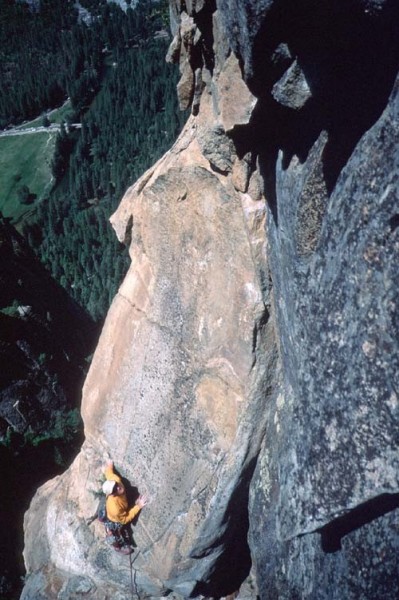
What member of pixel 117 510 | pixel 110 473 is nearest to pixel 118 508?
pixel 117 510

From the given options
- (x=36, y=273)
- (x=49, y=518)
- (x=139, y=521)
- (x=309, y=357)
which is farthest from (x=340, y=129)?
(x=36, y=273)

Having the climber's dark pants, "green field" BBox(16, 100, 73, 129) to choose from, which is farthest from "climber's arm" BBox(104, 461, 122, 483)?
"green field" BBox(16, 100, 73, 129)

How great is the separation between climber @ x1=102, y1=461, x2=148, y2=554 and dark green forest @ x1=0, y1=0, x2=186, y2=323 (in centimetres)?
1326

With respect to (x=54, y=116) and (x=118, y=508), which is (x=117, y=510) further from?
(x=54, y=116)

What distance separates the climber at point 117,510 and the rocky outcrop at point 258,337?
169mm

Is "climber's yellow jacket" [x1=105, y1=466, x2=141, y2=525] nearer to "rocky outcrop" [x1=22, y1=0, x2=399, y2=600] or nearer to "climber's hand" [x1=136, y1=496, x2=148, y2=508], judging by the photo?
"climber's hand" [x1=136, y1=496, x2=148, y2=508]

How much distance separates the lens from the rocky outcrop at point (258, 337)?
120 inches

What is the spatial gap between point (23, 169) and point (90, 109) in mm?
6452

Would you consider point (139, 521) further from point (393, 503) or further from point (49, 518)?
point (393, 503)

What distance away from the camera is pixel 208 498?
222 inches

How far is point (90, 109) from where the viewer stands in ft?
106

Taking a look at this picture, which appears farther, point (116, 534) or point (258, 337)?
point (116, 534)

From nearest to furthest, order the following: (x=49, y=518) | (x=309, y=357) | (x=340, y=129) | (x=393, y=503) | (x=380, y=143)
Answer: (x=380, y=143), (x=340, y=129), (x=393, y=503), (x=309, y=357), (x=49, y=518)

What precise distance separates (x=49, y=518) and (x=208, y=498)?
12.4ft
